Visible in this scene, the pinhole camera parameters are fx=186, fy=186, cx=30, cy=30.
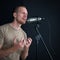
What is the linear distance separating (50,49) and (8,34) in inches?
46.6

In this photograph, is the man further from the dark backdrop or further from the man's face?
the dark backdrop

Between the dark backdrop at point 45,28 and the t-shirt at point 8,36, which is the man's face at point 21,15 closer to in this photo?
the t-shirt at point 8,36

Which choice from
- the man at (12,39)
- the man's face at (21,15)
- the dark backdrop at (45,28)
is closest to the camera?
the man at (12,39)

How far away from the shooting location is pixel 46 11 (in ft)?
10.3

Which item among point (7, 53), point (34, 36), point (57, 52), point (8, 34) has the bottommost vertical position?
point (57, 52)

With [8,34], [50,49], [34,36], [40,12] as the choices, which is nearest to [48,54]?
[50,49]

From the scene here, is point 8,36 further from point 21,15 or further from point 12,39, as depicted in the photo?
point 21,15

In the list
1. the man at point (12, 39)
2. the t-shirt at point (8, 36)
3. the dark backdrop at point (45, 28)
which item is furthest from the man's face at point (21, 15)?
the dark backdrop at point (45, 28)

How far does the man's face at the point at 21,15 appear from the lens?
2.31 m

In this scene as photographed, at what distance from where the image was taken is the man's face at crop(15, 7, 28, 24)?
2.31m

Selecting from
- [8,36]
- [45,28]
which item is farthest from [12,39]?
[45,28]

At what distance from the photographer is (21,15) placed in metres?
2.32

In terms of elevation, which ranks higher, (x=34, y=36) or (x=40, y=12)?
(x=40, y=12)

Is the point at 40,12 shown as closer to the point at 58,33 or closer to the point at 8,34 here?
the point at 58,33
